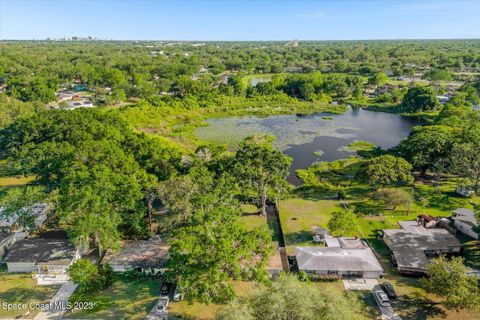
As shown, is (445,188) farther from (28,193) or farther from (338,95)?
(338,95)

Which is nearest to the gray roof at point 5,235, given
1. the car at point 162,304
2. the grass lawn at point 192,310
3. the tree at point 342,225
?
the car at point 162,304

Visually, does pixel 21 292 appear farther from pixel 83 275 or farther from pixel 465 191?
pixel 465 191

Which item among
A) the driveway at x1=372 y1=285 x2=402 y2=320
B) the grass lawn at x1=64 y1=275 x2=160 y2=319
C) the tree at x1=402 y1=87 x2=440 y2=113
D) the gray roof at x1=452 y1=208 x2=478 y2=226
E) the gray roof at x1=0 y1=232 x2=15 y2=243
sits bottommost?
the grass lawn at x1=64 y1=275 x2=160 y2=319

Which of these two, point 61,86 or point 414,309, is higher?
point 61,86

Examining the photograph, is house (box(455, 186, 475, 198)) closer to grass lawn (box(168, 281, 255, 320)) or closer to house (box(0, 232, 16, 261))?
grass lawn (box(168, 281, 255, 320))

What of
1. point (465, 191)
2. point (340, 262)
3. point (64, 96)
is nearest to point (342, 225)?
point (340, 262)

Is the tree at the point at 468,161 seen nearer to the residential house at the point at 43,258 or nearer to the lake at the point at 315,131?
the lake at the point at 315,131

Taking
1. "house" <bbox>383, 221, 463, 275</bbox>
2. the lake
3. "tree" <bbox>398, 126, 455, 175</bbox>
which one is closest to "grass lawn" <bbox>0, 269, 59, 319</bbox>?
"house" <bbox>383, 221, 463, 275</bbox>

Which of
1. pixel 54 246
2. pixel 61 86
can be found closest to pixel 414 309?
pixel 54 246
